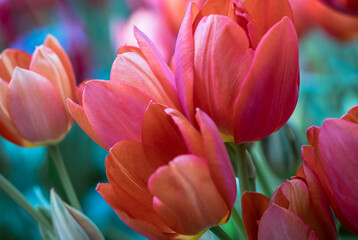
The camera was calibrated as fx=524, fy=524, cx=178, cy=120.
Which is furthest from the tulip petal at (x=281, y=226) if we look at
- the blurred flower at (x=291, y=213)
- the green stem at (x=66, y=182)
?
the green stem at (x=66, y=182)

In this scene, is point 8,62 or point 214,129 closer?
point 214,129

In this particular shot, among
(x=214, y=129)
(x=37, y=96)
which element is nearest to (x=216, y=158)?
(x=214, y=129)

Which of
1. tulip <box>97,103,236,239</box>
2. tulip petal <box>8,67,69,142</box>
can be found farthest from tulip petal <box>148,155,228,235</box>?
tulip petal <box>8,67,69,142</box>

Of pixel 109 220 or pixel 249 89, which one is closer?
pixel 249 89

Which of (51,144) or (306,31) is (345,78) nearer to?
(306,31)

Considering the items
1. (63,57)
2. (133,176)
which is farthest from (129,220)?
(63,57)

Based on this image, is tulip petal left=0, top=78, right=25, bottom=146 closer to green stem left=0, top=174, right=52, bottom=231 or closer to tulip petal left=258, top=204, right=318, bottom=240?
green stem left=0, top=174, right=52, bottom=231

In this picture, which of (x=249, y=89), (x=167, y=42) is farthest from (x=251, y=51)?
(x=167, y=42)

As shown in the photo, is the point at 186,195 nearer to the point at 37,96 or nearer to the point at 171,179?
the point at 171,179
